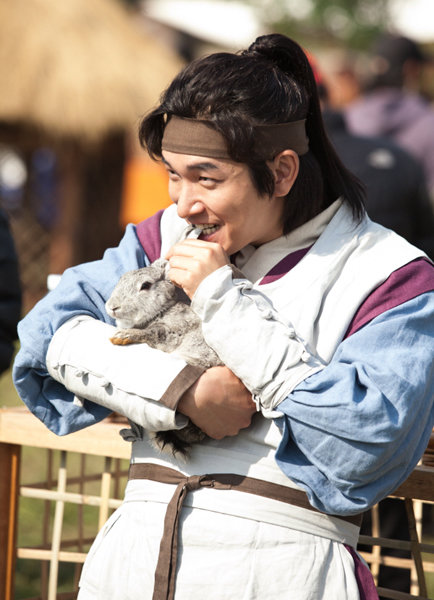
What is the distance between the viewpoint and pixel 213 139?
6.59 ft

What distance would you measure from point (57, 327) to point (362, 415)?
78 centimetres

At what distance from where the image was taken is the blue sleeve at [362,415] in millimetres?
1837

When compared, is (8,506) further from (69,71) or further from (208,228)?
(69,71)

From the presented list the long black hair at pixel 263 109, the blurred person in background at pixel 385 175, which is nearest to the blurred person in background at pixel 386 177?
the blurred person in background at pixel 385 175

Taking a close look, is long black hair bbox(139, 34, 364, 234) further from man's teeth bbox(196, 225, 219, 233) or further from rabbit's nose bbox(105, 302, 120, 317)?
rabbit's nose bbox(105, 302, 120, 317)

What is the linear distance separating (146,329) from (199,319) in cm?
13

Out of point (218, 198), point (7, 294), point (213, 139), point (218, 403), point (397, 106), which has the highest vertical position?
A: point (213, 139)

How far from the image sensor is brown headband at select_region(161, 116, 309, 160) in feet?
6.59

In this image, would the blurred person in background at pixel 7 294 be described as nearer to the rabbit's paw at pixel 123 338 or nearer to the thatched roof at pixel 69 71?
the rabbit's paw at pixel 123 338

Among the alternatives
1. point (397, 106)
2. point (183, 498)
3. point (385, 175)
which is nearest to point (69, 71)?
point (397, 106)

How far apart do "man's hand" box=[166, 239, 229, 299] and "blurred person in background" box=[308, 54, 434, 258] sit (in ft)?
→ 8.21

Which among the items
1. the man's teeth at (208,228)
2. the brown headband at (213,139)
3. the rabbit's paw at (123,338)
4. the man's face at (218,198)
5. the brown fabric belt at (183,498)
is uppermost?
the brown headband at (213,139)

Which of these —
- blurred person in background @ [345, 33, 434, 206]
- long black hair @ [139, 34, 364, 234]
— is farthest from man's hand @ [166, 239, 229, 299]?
blurred person in background @ [345, 33, 434, 206]

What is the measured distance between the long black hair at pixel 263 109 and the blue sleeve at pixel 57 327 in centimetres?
33
